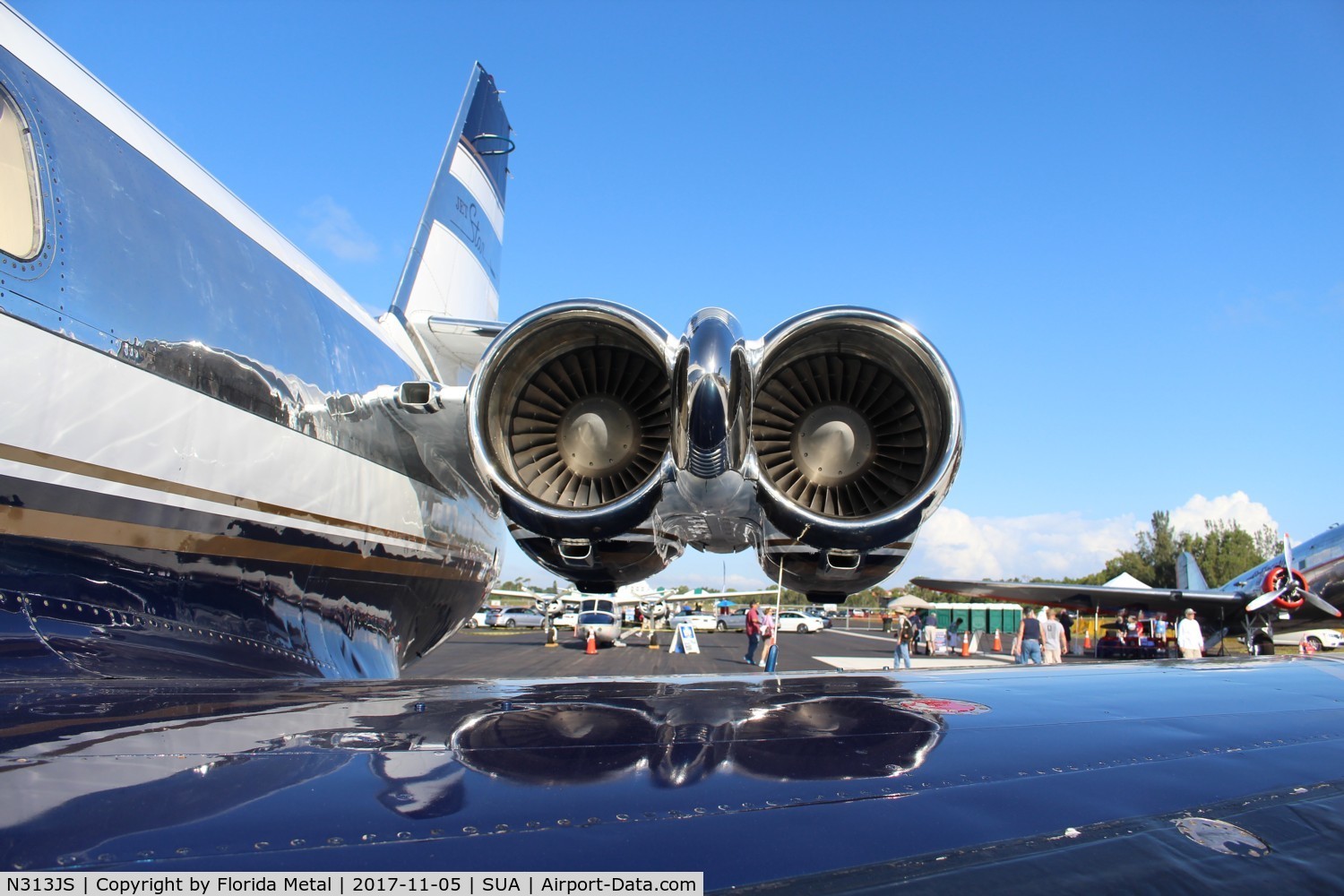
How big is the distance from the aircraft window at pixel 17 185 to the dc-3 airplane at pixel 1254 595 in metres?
20.7

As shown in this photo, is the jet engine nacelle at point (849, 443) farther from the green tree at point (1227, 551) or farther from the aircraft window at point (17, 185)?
the green tree at point (1227, 551)

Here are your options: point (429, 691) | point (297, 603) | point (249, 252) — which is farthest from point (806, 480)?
point (249, 252)

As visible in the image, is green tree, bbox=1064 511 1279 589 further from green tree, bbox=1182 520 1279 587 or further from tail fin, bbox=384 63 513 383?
tail fin, bbox=384 63 513 383

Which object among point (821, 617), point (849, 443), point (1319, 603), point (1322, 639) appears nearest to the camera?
point (849, 443)

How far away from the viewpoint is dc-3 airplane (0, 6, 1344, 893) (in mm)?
1664

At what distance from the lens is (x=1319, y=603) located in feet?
77.3

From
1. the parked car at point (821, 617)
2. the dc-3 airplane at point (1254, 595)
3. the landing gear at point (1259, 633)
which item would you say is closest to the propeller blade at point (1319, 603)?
the dc-3 airplane at point (1254, 595)

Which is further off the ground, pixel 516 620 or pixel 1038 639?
pixel 1038 639

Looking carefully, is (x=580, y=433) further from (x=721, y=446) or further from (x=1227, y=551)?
(x=1227, y=551)

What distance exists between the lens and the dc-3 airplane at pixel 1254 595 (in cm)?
2391

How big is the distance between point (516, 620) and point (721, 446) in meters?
43.7

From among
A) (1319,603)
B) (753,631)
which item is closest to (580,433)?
(753,631)

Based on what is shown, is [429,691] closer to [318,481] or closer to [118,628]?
[118,628]

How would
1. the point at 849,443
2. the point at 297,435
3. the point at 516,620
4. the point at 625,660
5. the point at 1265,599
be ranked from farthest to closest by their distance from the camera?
the point at 516,620, the point at 1265,599, the point at 625,660, the point at 849,443, the point at 297,435
